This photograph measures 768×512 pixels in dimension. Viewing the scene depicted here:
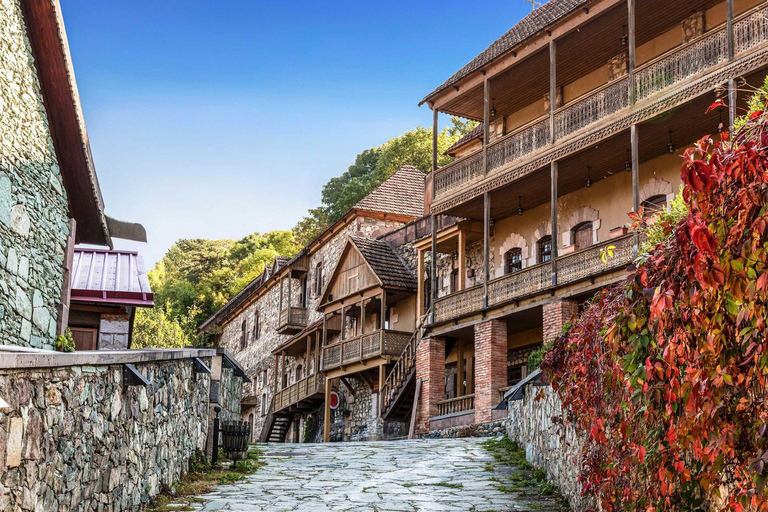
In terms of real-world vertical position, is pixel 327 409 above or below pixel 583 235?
below

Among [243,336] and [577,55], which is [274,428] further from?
[577,55]

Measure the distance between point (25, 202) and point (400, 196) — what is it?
26.3 m

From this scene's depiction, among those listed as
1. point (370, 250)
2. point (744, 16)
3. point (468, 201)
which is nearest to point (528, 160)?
point (468, 201)

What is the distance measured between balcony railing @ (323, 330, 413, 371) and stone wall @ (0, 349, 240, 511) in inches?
692

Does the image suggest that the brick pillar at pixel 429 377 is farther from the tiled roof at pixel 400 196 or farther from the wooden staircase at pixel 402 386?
the tiled roof at pixel 400 196

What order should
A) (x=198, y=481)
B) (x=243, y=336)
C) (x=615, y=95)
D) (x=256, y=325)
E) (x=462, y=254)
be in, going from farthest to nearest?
(x=243, y=336), (x=256, y=325), (x=462, y=254), (x=615, y=95), (x=198, y=481)

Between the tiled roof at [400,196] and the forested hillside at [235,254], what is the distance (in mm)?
8816

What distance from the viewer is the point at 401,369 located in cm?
2772

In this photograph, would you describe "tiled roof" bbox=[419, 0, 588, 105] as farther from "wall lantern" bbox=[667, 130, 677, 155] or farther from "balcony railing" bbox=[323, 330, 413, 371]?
"balcony railing" bbox=[323, 330, 413, 371]

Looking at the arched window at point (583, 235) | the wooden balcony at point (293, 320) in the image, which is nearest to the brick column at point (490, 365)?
the arched window at point (583, 235)

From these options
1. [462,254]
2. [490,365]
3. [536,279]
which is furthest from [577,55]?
[490,365]

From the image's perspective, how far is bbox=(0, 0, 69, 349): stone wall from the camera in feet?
37.5

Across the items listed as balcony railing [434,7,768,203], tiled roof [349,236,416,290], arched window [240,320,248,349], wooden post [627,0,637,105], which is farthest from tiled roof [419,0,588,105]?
arched window [240,320,248,349]

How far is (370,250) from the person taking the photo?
105 ft
